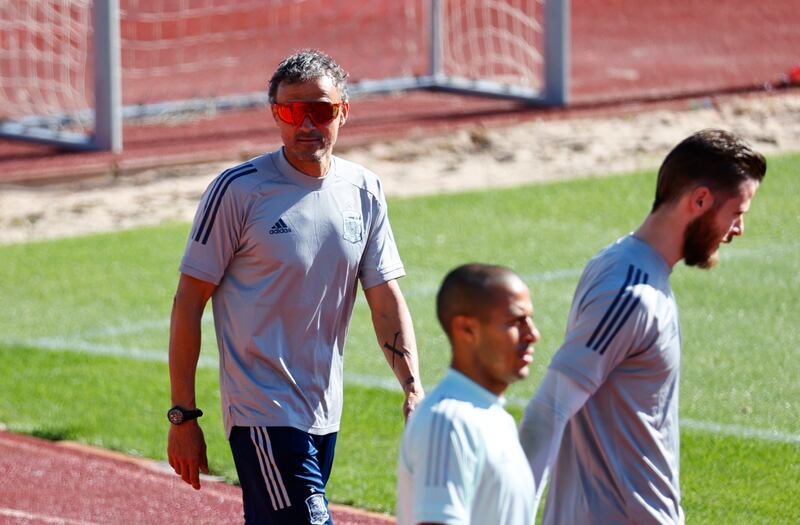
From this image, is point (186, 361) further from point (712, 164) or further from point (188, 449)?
point (712, 164)

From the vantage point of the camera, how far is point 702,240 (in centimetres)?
423

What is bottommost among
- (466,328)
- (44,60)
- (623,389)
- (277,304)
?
(44,60)

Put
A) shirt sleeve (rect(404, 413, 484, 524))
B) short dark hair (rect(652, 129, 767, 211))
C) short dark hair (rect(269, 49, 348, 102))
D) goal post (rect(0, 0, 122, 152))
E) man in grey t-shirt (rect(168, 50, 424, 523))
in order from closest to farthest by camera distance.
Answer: shirt sleeve (rect(404, 413, 484, 524)), short dark hair (rect(652, 129, 767, 211)), man in grey t-shirt (rect(168, 50, 424, 523)), short dark hair (rect(269, 49, 348, 102)), goal post (rect(0, 0, 122, 152))

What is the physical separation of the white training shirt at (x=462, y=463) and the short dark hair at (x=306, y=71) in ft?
6.18

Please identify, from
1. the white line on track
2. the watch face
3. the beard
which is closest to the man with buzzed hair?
the beard

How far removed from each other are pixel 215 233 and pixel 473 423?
185 cm

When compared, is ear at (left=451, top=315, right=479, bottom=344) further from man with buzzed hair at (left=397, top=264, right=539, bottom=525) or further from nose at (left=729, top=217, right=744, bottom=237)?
nose at (left=729, top=217, right=744, bottom=237)

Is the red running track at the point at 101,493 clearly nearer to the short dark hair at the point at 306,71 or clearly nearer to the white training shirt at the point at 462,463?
the short dark hair at the point at 306,71

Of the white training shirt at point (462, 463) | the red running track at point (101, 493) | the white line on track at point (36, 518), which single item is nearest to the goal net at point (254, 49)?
the red running track at point (101, 493)

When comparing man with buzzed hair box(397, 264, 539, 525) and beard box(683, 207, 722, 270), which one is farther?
beard box(683, 207, 722, 270)

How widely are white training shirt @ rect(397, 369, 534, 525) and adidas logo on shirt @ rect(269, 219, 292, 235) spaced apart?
1.64m

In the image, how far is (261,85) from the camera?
71.3 feet

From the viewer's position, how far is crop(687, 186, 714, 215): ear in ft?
13.8

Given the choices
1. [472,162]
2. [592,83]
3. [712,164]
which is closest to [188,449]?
[712,164]
